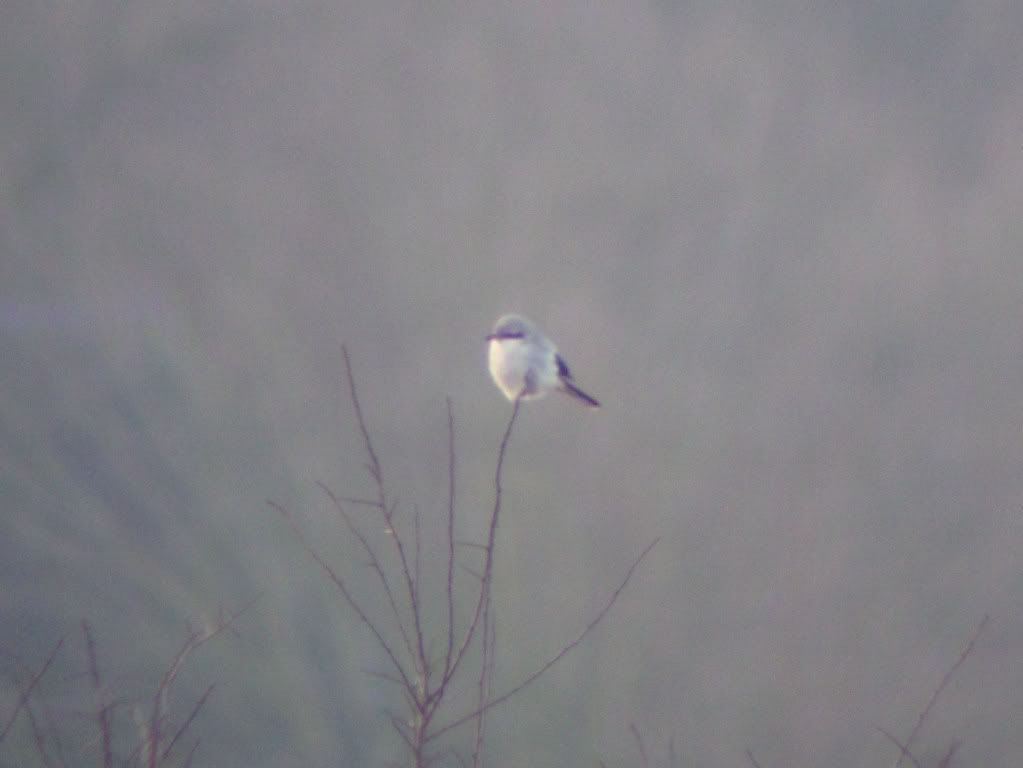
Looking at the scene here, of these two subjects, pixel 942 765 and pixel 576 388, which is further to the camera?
pixel 576 388

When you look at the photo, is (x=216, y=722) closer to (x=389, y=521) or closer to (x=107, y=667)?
(x=107, y=667)

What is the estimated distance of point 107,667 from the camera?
4.48 metres

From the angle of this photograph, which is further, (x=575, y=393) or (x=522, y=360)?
(x=575, y=393)

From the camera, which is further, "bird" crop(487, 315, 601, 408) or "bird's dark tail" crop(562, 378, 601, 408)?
"bird's dark tail" crop(562, 378, 601, 408)

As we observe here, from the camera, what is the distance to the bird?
8.91 feet

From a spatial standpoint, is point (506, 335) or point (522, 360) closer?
point (522, 360)

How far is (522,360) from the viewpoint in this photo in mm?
2730

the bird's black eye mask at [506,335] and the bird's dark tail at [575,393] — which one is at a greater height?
the bird's black eye mask at [506,335]

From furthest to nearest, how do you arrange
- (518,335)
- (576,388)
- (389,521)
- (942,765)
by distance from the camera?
(576,388)
(518,335)
(389,521)
(942,765)

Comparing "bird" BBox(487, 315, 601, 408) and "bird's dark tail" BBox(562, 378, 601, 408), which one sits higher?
"bird" BBox(487, 315, 601, 408)

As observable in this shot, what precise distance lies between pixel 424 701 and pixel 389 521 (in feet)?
1.13

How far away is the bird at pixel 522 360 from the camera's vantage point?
272 centimetres

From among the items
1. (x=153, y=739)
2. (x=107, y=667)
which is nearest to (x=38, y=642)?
(x=107, y=667)

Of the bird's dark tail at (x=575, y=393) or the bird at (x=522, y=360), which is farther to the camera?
the bird's dark tail at (x=575, y=393)
